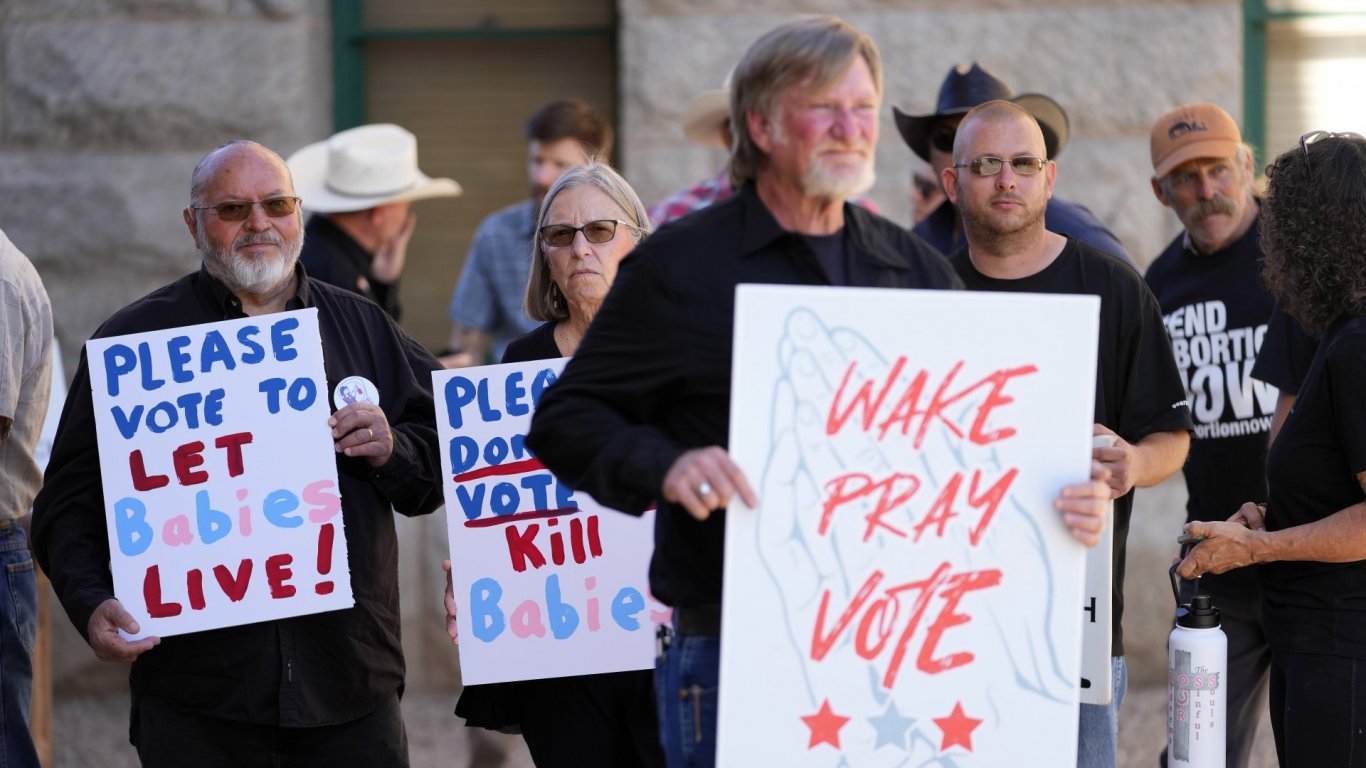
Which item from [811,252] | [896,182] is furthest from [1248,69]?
[811,252]

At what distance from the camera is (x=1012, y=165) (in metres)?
3.98

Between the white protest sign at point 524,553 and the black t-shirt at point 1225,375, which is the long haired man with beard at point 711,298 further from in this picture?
the black t-shirt at point 1225,375

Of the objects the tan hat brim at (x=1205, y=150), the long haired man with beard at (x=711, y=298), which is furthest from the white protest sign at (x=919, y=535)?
the tan hat brim at (x=1205, y=150)

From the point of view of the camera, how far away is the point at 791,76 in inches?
112

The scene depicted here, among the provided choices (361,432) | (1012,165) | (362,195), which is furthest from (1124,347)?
(362,195)

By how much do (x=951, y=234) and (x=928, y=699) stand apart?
268 centimetres

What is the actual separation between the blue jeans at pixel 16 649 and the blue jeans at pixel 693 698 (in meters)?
2.04

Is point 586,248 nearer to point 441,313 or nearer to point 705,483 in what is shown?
point 705,483

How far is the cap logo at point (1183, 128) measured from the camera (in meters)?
5.10

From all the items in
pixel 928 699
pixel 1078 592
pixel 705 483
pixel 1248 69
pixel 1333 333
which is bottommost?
pixel 928 699

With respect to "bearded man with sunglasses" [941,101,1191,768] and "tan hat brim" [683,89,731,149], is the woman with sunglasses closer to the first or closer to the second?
"bearded man with sunglasses" [941,101,1191,768]

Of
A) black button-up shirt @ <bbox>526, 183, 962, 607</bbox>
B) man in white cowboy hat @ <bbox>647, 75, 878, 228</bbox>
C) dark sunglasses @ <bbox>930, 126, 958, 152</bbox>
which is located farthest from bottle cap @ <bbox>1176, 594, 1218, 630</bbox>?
man in white cowboy hat @ <bbox>647, 75, 878, 228</bbox>

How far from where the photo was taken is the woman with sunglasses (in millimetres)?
3852

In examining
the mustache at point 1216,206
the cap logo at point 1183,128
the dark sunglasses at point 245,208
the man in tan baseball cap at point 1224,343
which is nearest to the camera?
the dark sunglasses at point 245,208
